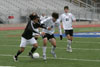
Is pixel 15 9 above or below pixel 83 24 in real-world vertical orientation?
above

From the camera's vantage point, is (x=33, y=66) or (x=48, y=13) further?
(x=48, y=13)

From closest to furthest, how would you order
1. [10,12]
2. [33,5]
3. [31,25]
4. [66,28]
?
[31,25]
[66,28]
[10,12]
[33,5]

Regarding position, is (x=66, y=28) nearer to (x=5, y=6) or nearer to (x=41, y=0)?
(x=5, y=6)

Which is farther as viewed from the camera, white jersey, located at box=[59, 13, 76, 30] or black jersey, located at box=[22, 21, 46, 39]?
white jersey, located at box=[59, 13, 76, 30]

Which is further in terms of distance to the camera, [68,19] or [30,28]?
[68,19]

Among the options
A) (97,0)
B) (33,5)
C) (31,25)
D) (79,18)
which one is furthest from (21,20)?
(31,25)

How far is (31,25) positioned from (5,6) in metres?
31.1

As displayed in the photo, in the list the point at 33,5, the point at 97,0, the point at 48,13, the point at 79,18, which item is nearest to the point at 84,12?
the point at 79,18

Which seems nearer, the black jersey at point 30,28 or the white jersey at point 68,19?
the black jersey at point 30,28

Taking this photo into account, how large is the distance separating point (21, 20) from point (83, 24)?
29.6ft

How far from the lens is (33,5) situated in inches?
1671

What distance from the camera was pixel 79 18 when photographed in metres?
38.7

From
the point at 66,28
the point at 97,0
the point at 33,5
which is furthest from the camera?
the point at 97,0

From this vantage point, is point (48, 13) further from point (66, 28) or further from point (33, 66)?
point (33, 66)
